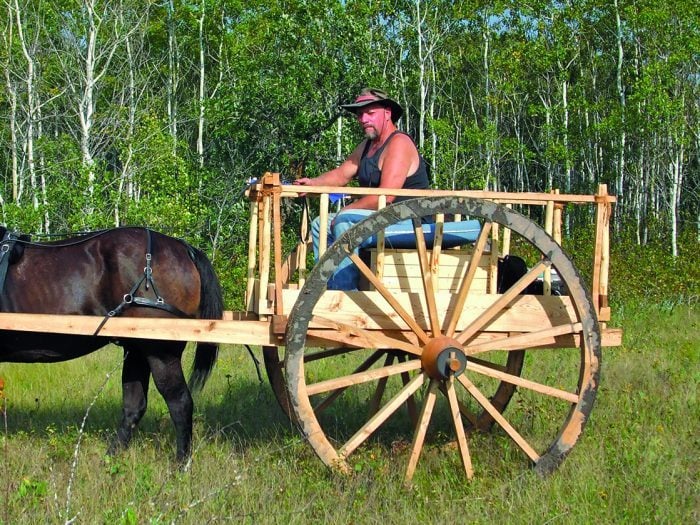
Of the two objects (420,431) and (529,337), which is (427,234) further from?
(420,431)

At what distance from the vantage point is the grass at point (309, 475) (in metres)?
Answer: 4.54

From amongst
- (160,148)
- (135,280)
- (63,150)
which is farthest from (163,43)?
(135,280)

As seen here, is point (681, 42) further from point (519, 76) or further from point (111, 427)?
point (111, 427)

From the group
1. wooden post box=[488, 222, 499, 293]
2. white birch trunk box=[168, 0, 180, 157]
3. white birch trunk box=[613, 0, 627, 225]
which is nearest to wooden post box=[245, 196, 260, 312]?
wooden post box=[488, 222, 499, 293]

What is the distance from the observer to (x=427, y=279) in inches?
196

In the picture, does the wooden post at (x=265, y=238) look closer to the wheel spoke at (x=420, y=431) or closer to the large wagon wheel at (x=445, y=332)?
the large wagon wheel at (x=445, y=332)

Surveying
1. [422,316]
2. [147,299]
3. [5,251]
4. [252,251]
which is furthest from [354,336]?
[5,251]

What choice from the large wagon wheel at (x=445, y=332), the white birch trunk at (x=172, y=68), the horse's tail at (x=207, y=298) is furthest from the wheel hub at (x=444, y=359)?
the white birch trunk at (x=172, y=68)

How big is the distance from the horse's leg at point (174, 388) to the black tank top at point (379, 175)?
176 cm

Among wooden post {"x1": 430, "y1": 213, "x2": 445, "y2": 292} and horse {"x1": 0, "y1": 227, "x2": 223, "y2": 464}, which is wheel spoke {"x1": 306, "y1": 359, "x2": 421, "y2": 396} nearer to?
wooden post {"x1": 430, "y1": 213, "x2": 445, "y2": 292}

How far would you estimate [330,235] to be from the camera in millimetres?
5660

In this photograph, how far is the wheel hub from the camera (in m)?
4.93

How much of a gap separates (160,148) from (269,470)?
52.5 ft

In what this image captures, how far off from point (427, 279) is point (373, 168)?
4.05ft
